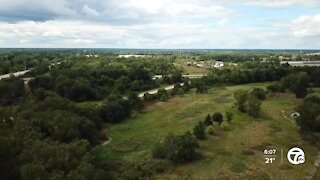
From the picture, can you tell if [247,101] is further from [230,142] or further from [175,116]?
[230,142]

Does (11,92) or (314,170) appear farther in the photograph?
(11,92)

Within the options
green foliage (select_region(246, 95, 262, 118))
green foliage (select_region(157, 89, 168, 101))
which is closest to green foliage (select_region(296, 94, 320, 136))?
green foliage (select_region(246, 95, 262, 118))

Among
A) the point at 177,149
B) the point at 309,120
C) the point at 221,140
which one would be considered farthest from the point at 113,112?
the point at 309,120

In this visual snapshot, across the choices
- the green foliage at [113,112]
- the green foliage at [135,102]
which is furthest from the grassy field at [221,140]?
the green foliage at [113,112]

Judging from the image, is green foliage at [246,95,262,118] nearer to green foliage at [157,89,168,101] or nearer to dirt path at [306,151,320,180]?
green foliage at [157,89,168,101]

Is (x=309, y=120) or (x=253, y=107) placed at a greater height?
Answer: (x=309, y=120)

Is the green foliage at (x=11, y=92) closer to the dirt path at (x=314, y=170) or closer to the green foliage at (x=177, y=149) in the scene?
the green foliage at (x=177, y=149)

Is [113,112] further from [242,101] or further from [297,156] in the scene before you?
[297,156]
